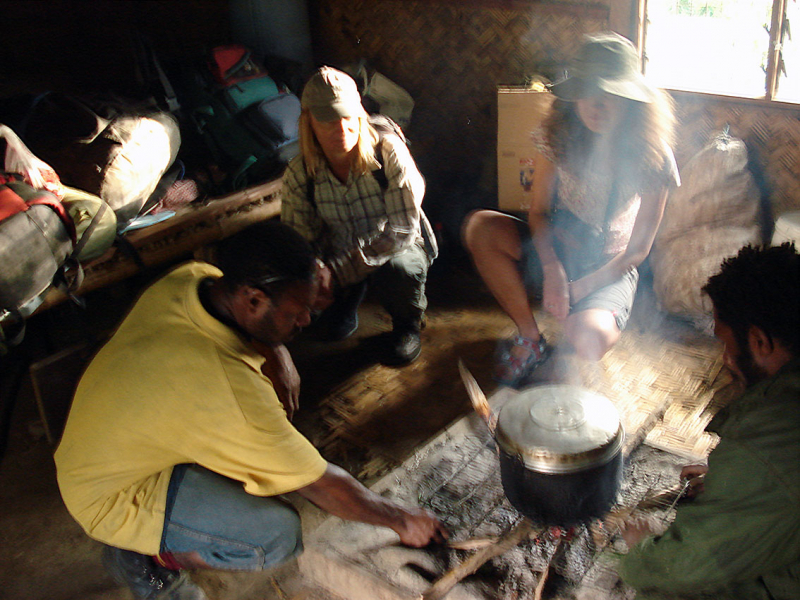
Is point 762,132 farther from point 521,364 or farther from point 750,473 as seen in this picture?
point 750,473

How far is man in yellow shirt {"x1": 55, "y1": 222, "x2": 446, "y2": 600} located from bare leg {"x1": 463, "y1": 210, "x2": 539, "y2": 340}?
1371 mm

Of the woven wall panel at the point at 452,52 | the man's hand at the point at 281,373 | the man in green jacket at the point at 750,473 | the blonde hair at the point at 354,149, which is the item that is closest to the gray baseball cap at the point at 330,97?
the blonde hair at the point at 354,149

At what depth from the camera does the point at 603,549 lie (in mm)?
1897

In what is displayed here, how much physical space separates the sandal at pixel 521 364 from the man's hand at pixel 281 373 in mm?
1009

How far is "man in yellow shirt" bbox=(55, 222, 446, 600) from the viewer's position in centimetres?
151

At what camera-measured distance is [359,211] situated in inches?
121

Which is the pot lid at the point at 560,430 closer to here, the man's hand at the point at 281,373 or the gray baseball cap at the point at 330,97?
the man's hand at the point at 281,373

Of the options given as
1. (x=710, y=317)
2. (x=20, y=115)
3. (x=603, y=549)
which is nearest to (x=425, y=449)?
(x=603, y=549)

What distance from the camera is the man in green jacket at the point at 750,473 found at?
124cm

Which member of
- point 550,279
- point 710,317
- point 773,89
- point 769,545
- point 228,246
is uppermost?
point 228,246

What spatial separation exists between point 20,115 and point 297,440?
290 centimetres

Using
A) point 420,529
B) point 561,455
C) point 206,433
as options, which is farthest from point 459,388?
point 206,433

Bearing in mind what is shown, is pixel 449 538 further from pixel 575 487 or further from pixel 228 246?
pixel 228 246

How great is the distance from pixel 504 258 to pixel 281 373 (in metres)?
1.21
